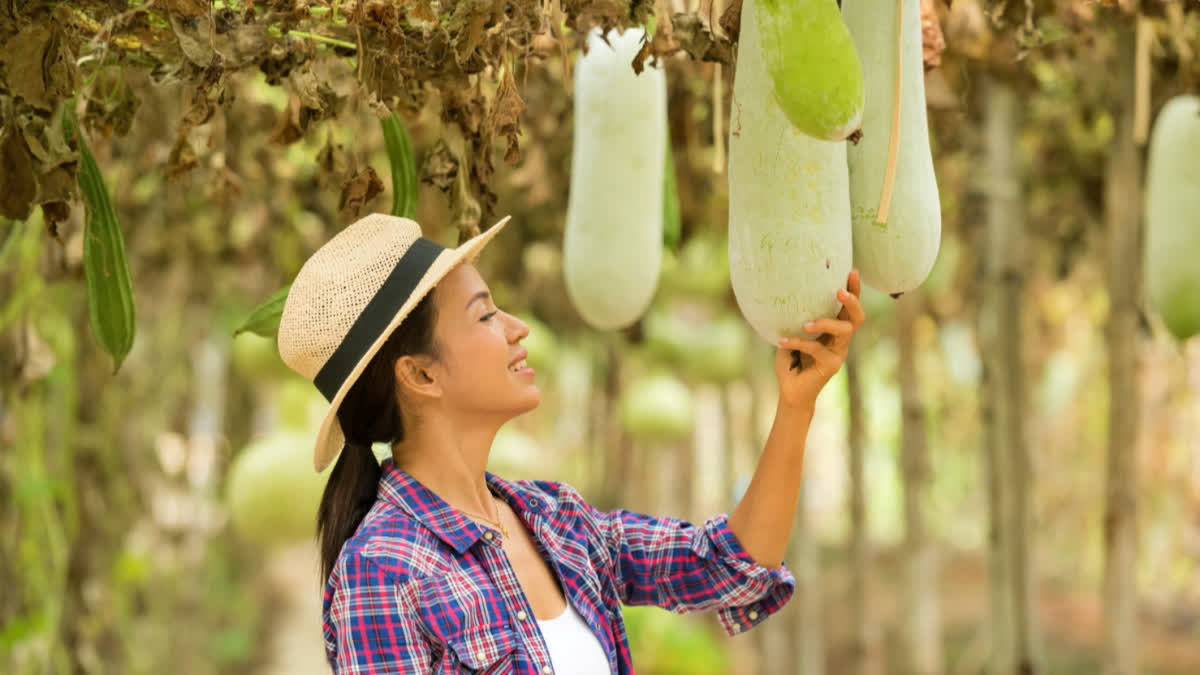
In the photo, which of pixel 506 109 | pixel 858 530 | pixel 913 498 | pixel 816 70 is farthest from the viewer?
pixel 858 530

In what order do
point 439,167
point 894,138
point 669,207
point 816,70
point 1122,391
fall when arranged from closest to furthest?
point 816,70
point 894,138
point 439,167
point 669,207
point 1122,391

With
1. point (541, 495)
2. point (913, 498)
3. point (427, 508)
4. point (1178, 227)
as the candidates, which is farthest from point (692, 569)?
point (913, 498)

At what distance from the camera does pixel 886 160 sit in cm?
99

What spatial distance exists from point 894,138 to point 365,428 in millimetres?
555

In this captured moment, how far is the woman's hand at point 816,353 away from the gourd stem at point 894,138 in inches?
2.5

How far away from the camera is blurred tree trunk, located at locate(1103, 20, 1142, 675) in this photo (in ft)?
7.48

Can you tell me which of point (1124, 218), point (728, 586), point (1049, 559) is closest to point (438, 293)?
point (728, 586)

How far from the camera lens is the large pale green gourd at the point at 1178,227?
1818 millimetres

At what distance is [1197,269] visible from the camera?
1.81 m

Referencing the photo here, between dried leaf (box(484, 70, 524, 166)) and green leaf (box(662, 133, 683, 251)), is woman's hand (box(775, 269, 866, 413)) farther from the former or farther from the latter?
green leaf (box(662, 133, 683, 251))

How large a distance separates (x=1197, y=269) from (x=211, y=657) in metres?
4.36

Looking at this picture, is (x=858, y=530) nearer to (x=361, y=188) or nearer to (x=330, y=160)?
(x=330, y=160)

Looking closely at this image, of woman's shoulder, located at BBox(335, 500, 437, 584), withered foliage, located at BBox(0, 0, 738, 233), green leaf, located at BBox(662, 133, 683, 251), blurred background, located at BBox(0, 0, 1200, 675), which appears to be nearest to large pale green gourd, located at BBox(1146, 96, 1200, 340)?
blurred background, located at BBox(0, 0, 1200, 675)

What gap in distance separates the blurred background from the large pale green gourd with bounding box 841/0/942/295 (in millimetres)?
151
